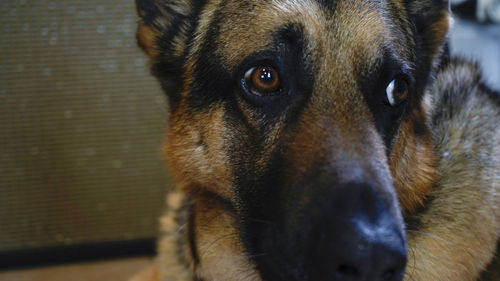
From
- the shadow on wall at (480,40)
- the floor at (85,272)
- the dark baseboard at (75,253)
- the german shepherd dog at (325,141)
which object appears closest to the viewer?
the german shepherd dog at (325,141)

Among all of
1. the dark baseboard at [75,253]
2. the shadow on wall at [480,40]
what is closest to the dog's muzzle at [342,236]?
the dark baseboard at [75,253]

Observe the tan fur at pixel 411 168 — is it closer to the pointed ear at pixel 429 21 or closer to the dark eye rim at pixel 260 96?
the pointed ear at pixel 429 21

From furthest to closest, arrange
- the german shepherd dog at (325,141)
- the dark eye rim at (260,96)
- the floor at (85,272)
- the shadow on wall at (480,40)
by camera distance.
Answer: the shadow on wall at (480,40)
the floor at (85,272)
the dark eye rim at (260,96)
the german shepherd dog at (325,141)

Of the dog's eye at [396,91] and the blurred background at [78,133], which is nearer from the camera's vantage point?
the dog's eye at [396,91]

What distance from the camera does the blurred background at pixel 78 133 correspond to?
9.06 ft

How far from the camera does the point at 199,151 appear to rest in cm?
160

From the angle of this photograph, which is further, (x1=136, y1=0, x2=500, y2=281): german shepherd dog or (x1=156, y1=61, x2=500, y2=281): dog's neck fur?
(x1=156, y1=61, x2=500, y2=281): dog's neck fur

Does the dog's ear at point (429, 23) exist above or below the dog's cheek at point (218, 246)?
above

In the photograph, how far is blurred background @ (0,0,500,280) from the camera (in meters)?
2.76

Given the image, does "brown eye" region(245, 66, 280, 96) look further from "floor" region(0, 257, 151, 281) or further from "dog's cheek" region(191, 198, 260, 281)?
"floor" region(0, 257, 151, 281)

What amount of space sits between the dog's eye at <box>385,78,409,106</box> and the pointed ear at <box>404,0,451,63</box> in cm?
23

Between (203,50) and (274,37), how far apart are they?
29 centimetres

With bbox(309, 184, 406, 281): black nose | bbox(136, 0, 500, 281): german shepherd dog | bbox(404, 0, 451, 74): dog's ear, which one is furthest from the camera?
bbox(404, 0, 451, 74): dog's ear

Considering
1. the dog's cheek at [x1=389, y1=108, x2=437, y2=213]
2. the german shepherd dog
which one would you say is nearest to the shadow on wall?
the german shepherd dog
